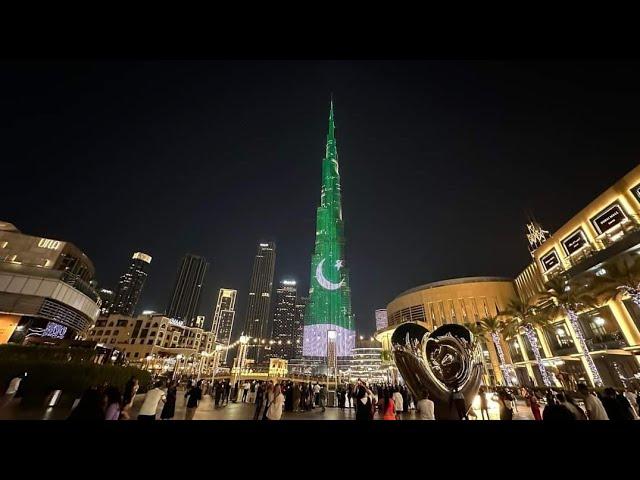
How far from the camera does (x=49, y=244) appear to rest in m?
33.9

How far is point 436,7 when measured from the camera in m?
2.40

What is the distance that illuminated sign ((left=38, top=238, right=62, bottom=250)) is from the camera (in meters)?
33.6

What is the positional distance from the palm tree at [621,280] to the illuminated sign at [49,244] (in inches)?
2333

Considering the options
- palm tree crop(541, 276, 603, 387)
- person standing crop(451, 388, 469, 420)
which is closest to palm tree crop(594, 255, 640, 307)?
palm tree crop(541, 276, 603, 387)

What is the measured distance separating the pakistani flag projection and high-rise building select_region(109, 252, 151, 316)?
119772 millimetres

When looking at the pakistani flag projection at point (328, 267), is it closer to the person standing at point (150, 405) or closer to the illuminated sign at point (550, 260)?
the illuminated sign at point (550, 260)

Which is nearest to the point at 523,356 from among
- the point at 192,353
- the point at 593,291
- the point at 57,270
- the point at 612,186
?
the point at 593,291

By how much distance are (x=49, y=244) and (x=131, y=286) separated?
6797 inches

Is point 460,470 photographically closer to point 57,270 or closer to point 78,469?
point 78,469

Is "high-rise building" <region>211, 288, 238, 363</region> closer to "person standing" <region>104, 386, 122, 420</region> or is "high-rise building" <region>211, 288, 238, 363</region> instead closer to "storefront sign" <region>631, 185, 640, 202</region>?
"person standing" <region>104, 386, 122, 420</region>

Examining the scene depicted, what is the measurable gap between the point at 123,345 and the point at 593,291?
94817mm

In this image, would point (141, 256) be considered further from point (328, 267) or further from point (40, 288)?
point (40, 288)

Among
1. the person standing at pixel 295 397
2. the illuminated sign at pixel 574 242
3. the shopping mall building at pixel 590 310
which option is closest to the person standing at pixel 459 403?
the person standing at pixel 295 397

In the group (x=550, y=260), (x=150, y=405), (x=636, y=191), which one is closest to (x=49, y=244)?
(x=150, y=405)
